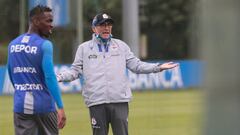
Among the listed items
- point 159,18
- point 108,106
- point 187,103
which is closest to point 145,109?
point 187,103

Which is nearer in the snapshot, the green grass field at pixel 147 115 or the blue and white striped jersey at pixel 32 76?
the blue and white striped jersey at pixel 32 76

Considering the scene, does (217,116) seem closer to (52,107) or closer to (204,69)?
(204,69)

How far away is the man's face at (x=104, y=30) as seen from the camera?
6297mm

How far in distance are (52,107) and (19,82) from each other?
353mm

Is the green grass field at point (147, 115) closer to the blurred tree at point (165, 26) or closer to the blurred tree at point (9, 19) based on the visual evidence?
the blurred tree at point (9, 19)

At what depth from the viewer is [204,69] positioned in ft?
4.79

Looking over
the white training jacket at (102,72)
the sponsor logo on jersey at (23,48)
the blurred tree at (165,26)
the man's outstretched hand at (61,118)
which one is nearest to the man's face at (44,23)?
the sponsor logo on jersey at (23,48)

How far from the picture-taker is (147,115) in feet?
51.6

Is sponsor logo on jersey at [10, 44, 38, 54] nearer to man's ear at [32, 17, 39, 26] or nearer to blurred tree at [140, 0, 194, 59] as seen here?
man's ear at [32, 17, 39, 26]

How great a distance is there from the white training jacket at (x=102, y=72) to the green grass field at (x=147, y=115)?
4.78ft

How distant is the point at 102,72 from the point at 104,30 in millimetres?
423

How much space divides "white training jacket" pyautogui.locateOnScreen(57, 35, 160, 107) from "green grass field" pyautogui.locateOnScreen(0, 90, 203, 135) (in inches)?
57.4

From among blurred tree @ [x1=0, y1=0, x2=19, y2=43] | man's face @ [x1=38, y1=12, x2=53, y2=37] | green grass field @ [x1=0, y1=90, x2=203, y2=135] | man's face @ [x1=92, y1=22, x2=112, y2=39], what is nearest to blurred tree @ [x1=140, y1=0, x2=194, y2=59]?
blurred tree @ [x1=0, y1=0, x2=19, y2=43]

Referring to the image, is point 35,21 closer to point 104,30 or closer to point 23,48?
point 23,48
